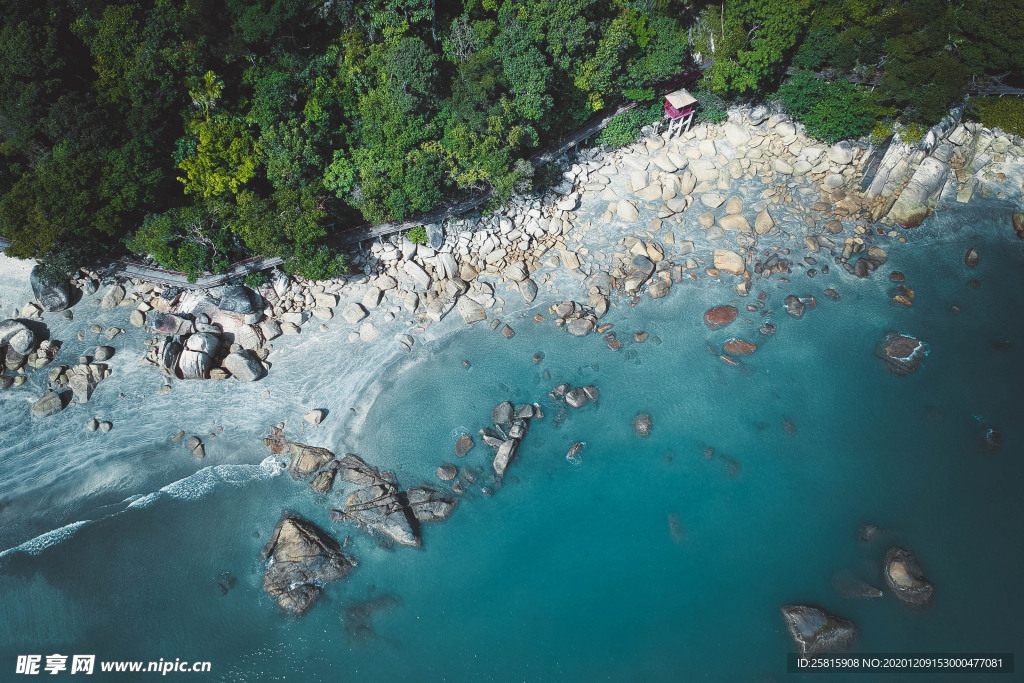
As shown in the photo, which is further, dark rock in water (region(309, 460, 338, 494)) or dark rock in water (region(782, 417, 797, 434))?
dark rock in water (region(782, 417, 797, 434))

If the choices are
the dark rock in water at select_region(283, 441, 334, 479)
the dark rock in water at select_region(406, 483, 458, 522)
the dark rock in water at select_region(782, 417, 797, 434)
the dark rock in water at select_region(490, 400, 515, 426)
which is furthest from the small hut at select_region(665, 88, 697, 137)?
the dark rock in water at select_region(283, 441, 334, 479)

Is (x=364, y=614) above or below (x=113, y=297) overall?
below

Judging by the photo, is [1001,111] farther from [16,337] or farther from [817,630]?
[16,337]

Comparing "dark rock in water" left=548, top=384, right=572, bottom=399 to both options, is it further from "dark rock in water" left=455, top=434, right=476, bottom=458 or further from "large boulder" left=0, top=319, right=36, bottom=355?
"large boulder" left=0, top=319, right=36, bottom=355

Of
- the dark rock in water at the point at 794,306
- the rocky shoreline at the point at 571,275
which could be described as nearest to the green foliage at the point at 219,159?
the rocky shoreline at the point at 571,275

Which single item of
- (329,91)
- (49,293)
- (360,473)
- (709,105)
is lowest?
(360,473)

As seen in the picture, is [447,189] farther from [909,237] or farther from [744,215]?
[909,237]

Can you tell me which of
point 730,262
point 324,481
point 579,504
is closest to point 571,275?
point 730,262
